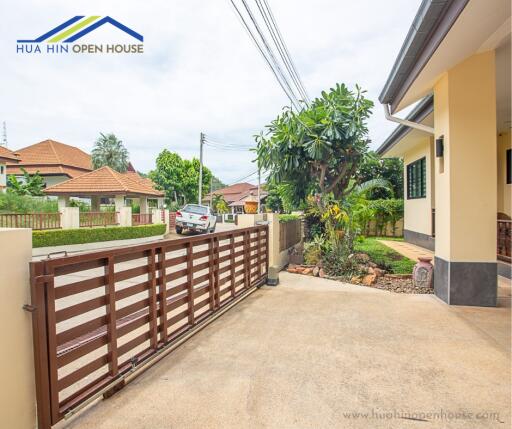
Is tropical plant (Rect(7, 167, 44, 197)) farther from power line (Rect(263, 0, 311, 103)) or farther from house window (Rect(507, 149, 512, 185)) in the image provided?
house window (Rect(507, 149, 512, 185))

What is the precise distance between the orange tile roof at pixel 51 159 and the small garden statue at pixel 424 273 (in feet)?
91.9

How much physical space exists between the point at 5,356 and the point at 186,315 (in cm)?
184

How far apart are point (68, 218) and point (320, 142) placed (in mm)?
11038

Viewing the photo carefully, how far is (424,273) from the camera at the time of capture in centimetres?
537

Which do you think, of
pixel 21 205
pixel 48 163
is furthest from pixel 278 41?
pixel 48 163

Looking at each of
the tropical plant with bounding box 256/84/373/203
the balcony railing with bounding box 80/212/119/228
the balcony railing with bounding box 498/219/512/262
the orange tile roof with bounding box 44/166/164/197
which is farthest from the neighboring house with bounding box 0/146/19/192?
the balcony railing with bounding box 498/219/512/262

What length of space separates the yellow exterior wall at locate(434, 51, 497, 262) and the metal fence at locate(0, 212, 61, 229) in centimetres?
1327

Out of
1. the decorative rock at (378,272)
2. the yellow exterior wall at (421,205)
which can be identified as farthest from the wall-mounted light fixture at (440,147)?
the yellow exterior wall at (421,205)

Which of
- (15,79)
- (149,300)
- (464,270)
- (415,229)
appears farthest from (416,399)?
(15,79)

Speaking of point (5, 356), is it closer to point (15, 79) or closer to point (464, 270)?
point (464, 270)

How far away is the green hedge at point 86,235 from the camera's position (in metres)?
11.6

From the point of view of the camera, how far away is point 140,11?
607 centimetres

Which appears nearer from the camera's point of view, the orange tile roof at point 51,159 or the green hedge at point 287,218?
the green hedge at point 287,218

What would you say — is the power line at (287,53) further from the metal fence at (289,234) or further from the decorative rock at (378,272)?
the decorative rock at (378,272)
